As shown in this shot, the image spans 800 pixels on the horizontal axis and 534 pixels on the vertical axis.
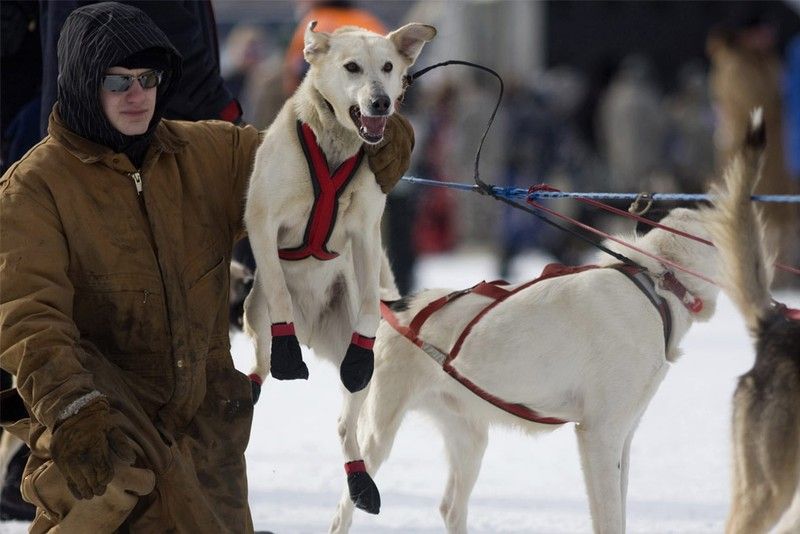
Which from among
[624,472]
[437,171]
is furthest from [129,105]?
[437,171]

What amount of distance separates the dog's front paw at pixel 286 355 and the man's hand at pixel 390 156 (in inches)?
18.7

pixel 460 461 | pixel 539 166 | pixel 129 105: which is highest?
pixel 129 105

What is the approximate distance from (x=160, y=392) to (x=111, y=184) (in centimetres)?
53

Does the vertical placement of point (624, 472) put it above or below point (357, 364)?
below

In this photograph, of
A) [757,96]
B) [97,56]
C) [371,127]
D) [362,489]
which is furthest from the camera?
[757,96]

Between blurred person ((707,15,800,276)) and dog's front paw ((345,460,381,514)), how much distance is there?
711cm

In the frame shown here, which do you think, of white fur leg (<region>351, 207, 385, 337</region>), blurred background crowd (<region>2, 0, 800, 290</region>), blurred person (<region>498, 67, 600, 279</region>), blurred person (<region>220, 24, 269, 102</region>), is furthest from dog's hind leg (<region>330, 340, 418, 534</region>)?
blurred person (<region>220, 24, 269, 102</region>)

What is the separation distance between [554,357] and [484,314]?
10.7 inches

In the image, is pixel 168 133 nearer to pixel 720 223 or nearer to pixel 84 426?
pixel 84 426

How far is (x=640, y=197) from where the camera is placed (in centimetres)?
390

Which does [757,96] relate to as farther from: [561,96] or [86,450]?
[86,450]

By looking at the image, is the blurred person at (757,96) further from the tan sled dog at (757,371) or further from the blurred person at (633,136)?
the tan sled dog at (757,371)

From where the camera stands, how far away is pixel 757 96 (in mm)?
10406

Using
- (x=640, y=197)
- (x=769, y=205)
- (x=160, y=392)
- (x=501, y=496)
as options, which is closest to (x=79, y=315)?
(x=160, y=392)
